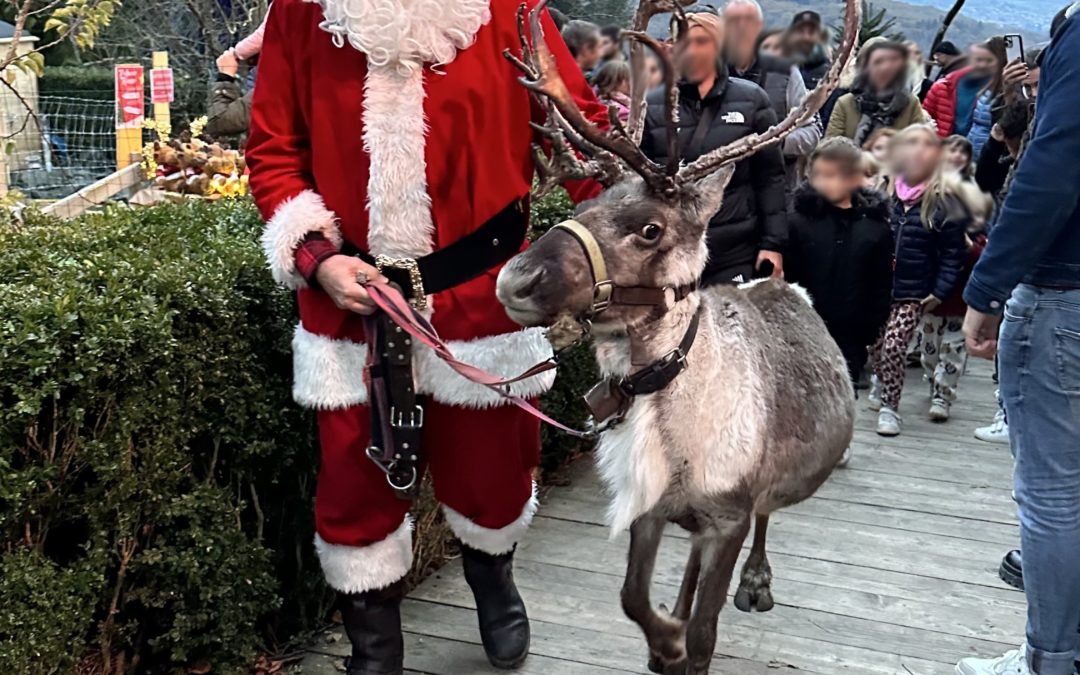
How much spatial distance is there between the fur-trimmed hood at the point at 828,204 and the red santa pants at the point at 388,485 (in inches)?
124

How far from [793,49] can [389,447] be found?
11.0 ft

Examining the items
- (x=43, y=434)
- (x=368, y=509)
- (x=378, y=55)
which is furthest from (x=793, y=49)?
(x=43, y=434)

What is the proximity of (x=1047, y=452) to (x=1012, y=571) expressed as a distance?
1.53 m

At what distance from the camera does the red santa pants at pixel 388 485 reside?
3223 millimetres

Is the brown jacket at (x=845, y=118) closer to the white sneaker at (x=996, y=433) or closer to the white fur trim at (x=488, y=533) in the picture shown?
the white sneaker at (x=996, y=433)

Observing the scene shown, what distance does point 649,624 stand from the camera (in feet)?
11.2

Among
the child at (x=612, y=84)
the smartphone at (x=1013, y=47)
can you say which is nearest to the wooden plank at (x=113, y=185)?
the child at (x=612, y=84)

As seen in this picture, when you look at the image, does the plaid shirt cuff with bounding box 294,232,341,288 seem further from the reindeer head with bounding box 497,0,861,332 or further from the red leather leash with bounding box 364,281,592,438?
the reindeer head with bounding box 497,0,861,332

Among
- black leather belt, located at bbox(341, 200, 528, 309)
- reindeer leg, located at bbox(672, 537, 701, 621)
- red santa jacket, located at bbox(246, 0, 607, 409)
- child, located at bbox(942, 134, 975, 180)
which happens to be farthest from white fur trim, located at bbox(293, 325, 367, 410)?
child, located at bbox(942, 134, 975, 180)

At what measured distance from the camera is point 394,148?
3.02m

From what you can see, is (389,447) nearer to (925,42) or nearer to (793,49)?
(793,49)

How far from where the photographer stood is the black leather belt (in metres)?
3.11

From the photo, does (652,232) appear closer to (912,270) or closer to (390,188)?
(390,188)

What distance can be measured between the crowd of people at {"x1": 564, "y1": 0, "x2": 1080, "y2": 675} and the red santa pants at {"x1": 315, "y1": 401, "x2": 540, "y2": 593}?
52.3 inches
